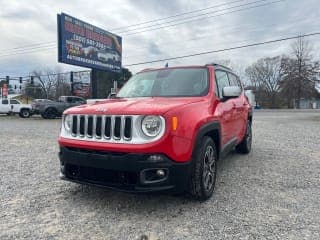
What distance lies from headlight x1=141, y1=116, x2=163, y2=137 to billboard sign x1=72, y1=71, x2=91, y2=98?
32.1 meters

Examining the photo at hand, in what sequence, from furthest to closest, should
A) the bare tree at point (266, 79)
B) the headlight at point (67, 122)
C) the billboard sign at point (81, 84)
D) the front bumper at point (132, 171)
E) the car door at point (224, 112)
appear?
the bare tree at point (266, 79), the billboard sign at point (81, 84), the car door at point (224, 112), the headlight at point (67, 122), the front bumper at point (132, 171)

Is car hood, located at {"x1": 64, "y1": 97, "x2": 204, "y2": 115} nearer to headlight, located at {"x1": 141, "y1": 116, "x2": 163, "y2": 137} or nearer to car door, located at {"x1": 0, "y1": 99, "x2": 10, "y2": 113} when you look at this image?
headlight, located at {"x1": 141, "y1": 116, "x2": 163, "y2": 137}

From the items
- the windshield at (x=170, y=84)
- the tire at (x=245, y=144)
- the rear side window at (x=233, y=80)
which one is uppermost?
the rear side window at (x=233, y=80)

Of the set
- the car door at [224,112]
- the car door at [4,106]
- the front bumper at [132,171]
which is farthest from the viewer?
the car door at [4,106]

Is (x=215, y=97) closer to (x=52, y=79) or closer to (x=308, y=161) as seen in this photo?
(x=308, y=161)

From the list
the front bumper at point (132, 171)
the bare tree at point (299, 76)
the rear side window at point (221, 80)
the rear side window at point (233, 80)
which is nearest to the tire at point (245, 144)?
the rear side window at point (233, 80)

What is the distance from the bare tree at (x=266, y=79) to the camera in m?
68.7

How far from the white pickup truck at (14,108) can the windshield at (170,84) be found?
2507 centimetres

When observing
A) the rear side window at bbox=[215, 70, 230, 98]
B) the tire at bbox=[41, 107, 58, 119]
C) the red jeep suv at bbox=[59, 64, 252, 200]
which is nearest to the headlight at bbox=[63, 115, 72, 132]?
the red jeep suv at bbox=[59, 64, 252, 200]

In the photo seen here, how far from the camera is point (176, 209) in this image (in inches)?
154

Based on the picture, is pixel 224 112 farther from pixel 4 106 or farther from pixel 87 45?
pixel 4 106

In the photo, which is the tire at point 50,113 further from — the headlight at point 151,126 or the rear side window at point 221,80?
the headlight at point 151,126

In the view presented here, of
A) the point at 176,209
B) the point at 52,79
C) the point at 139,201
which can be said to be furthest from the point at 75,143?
the point at 52,79

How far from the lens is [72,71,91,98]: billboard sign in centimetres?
3444
